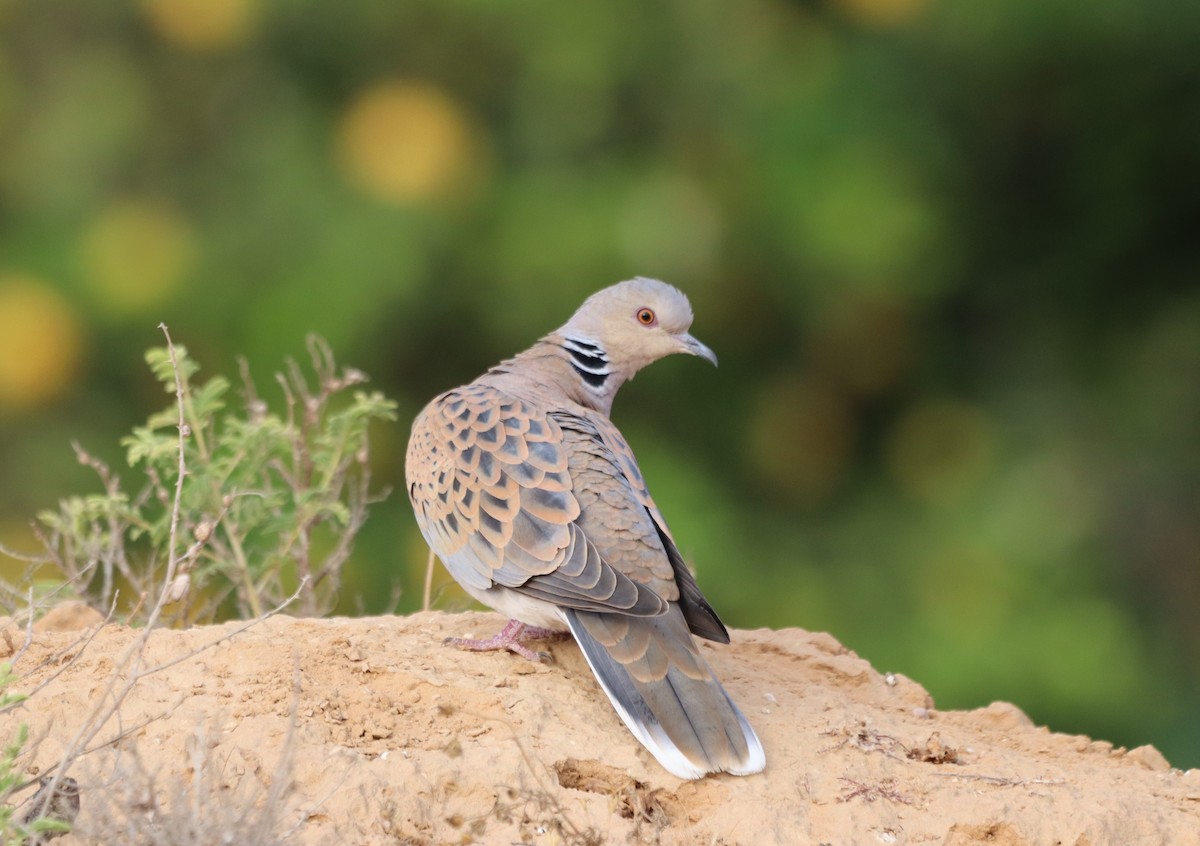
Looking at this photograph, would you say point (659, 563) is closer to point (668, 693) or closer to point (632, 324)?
point (668, 693)

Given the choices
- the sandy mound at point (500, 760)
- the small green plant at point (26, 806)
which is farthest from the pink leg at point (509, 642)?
the small green plant at point (26, 806)

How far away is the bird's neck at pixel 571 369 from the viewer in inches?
194

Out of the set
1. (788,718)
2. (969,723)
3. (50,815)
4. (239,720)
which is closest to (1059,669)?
(969,723)

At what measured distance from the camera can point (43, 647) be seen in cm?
396

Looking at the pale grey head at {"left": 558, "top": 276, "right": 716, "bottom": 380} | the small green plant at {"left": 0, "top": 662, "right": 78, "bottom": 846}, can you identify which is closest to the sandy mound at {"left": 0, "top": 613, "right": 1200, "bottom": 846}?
the small green plant at {"left": 0, "top": 662, "right": 78, "bottom": 846}

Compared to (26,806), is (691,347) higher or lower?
higher

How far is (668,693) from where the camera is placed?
12.3 ft

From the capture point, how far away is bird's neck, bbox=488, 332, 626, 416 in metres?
4.93

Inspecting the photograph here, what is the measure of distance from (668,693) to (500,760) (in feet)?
1.51

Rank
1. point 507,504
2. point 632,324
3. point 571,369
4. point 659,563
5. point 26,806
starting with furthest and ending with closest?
1. point 632,324
2. point 571,369
3. point 507,504
4. point 659,563
5. point 26,806

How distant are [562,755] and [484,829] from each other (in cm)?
35

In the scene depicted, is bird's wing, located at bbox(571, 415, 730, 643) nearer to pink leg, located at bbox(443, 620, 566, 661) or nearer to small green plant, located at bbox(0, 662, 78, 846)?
pink leg, located at bbox(443, 620, 566, 661)

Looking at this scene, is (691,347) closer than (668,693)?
No

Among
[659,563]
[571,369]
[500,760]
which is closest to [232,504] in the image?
[571,369]
